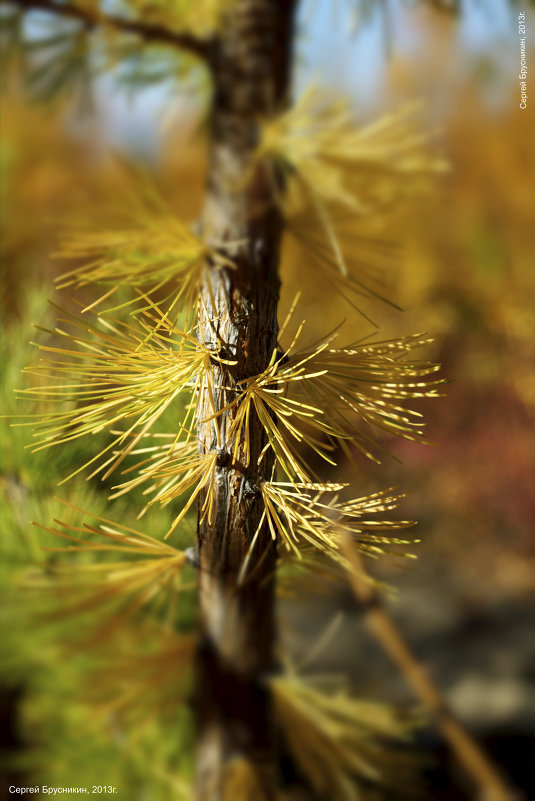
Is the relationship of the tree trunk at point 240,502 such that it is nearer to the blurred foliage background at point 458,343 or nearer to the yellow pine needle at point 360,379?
the yellow pine needle at point 360,379

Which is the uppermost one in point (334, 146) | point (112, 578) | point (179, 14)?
point (179, 14)

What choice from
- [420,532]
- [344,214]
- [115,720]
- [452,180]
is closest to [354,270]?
[344,214]

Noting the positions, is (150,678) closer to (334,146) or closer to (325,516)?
(325,516)

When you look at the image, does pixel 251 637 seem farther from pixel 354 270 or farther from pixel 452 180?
pixel 452 180

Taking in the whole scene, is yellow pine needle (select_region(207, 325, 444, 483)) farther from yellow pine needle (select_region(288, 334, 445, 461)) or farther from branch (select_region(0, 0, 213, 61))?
branch (select_region(0, 0, 213, 61))

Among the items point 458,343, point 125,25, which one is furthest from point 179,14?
point 458,343
